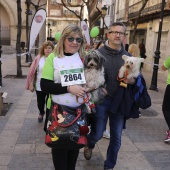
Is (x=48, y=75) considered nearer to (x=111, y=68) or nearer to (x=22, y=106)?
(x=111, y=68)

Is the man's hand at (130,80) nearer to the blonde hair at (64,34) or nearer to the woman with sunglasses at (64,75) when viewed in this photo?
the woman with sunglasses at (64,75)

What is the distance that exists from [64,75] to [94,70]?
424mm

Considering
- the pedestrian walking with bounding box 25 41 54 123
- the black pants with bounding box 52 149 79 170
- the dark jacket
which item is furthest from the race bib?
the pedestrian walking with bounding box 25 41 54 123

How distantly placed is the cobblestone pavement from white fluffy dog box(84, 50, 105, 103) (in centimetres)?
147

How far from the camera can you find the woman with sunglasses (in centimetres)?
252

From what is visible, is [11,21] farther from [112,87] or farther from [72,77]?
[72,77]

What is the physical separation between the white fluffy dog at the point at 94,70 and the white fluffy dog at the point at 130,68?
0.28m

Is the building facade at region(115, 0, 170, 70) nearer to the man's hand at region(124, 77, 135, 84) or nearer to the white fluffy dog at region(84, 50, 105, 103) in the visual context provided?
the man's hand at region(124, 77, 135, 84)

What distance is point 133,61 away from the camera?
3.06m

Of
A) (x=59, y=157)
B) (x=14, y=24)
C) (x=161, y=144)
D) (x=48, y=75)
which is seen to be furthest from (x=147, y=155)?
(x=14, y=24)

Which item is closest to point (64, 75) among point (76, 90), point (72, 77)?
point (72, 77)

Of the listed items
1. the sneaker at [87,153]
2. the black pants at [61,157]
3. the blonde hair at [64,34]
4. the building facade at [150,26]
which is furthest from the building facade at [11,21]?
the black pants at [61,157]

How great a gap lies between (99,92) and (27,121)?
3014mm

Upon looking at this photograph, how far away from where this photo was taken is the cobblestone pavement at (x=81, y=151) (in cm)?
376
